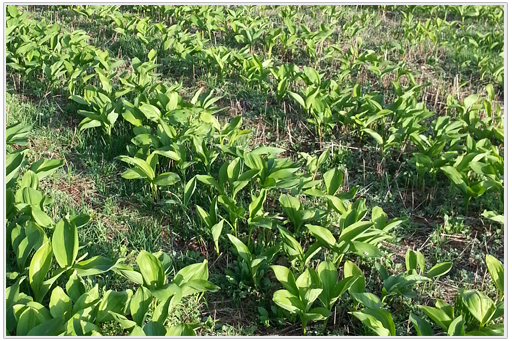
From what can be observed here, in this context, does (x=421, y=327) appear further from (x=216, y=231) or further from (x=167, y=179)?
(x=167, y=179)

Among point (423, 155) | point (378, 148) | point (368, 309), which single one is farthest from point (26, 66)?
point (368, 309)

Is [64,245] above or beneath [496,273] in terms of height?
above

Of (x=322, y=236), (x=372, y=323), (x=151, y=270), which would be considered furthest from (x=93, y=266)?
(x=372, y=323)

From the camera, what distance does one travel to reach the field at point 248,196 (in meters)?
2.34

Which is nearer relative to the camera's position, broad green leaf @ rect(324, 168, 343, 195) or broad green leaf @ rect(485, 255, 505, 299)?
broad green leaf @ rect(485, 255, 505, 299)

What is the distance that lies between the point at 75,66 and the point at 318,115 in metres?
2.43

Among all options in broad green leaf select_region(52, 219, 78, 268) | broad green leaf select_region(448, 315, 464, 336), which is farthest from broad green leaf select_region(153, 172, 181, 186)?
broad green leaf select_region(448, 315, 464, 336)

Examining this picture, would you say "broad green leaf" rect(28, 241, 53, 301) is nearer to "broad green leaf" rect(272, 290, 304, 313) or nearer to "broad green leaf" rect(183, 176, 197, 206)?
"broad green leaf" rect(183, 176, 197, 206)

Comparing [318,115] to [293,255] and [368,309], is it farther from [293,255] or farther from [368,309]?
[368,309]

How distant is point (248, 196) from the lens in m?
3.35

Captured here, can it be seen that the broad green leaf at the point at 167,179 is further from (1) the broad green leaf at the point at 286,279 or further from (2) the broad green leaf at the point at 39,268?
(1) the broad green leaf at the point at 286,279

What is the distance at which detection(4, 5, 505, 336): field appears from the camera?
2.34 metres

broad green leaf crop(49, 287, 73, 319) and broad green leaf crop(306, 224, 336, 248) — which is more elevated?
broad green leaf crop(306, 224, 336, 248)

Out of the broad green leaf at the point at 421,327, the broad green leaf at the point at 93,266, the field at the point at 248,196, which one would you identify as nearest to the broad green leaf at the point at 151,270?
the field at the point at 248,196
